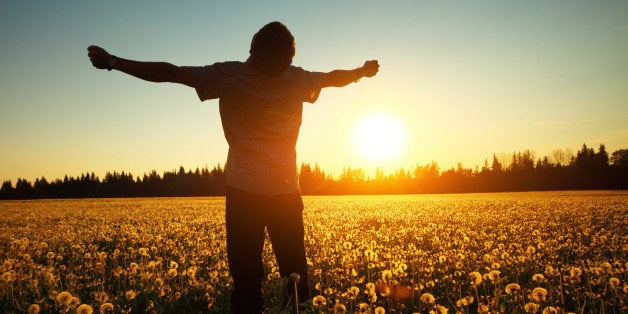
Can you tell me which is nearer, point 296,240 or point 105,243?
point 296,240

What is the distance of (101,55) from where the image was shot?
8.72ft

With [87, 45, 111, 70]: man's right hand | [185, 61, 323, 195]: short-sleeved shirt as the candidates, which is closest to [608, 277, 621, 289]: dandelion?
[185, 61, 323, 195]: short-sleeved shirt

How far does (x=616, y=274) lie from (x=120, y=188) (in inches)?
4562

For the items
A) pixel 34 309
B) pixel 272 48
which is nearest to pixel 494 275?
pixel 272 48

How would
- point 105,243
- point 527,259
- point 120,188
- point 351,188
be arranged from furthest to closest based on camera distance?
point 351,188
point 120,188
point 105,243
point 527,259

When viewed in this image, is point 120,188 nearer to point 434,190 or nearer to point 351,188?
point 351,188

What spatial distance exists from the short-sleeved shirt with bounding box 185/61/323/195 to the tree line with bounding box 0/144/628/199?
4048 inches

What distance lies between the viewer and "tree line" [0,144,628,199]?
306 ft

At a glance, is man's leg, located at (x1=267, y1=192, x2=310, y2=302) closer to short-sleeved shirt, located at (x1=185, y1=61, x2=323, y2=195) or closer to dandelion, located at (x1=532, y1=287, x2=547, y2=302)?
short-sleeved shirt, located at (x1=185, y1=61, x2=323, y2=195)

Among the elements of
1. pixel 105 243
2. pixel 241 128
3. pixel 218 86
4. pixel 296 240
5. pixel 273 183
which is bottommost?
pixel 105 243

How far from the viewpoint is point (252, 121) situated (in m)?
3.10

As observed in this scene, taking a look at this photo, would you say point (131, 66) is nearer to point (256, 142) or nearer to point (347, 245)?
point (256, 142)

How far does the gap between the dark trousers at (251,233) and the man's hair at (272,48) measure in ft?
3.31

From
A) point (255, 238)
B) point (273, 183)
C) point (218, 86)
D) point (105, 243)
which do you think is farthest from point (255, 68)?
point (105, 243)
